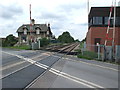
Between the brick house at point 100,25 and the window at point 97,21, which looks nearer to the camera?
the brick house at point 100,25

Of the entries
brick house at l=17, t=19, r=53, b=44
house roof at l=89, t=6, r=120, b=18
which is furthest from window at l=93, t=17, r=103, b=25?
brick house at l=17, t=19, r=53, b=44

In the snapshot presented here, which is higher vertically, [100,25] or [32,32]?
[32,32]

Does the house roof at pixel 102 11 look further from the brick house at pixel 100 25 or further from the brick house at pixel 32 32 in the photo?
the brick house at pixel 32 32

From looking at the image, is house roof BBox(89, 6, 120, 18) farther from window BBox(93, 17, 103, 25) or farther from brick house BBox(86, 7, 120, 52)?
window BBox(93, 17, 103, 25)

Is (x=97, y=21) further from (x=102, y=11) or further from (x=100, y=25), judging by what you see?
(x=102, y=11)

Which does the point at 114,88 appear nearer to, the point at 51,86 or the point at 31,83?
the point at 51,86

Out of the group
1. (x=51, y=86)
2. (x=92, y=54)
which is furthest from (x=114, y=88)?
(x=92, y=54)

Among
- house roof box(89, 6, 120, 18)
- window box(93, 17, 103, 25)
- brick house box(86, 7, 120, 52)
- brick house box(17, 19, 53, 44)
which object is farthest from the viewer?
brick house box(17, 19, 53, 44)

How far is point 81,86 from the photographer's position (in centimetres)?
575

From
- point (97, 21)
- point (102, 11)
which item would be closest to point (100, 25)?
point (97, 21)

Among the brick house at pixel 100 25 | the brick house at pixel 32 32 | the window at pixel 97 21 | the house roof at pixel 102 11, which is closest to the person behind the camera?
the house roof at pixel 102 11

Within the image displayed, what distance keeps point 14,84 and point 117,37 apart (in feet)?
64.1

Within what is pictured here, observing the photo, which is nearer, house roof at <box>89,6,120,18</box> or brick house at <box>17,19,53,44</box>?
house roof at <box>89,6,120,18</box>

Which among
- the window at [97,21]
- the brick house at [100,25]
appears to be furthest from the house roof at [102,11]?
the window at [97,21]
